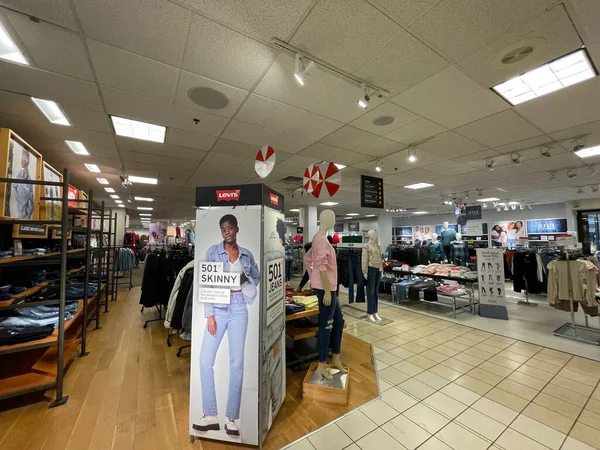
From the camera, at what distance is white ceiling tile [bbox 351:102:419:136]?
340 centimetres

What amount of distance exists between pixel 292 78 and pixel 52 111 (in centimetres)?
342

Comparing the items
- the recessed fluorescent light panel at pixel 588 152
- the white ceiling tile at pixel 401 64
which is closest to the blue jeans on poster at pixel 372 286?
the white ceiling tile at pixel 401 64

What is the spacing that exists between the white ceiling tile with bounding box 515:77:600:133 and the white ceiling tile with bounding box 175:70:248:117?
12.0ft

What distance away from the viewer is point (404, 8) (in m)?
1.89

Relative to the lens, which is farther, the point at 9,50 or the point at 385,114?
the point at 385,114

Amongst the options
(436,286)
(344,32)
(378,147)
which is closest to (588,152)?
(436,286)

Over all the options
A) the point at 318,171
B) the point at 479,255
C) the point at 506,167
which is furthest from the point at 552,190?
the point at 318,171

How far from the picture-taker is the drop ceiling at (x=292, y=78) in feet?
6.41

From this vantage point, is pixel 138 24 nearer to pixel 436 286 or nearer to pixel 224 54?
pixel 224 54

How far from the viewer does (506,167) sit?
19.5 feet

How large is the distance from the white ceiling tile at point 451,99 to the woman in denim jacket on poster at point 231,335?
8.92ft

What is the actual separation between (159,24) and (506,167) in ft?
23.4

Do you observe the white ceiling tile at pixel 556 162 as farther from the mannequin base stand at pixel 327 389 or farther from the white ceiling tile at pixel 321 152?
the mannequin base stand at pixel 327 389

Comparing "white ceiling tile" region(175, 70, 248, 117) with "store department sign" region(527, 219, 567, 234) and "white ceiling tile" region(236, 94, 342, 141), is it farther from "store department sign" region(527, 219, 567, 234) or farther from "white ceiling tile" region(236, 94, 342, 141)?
"store department sign" region(527, 219, 567, 234)
